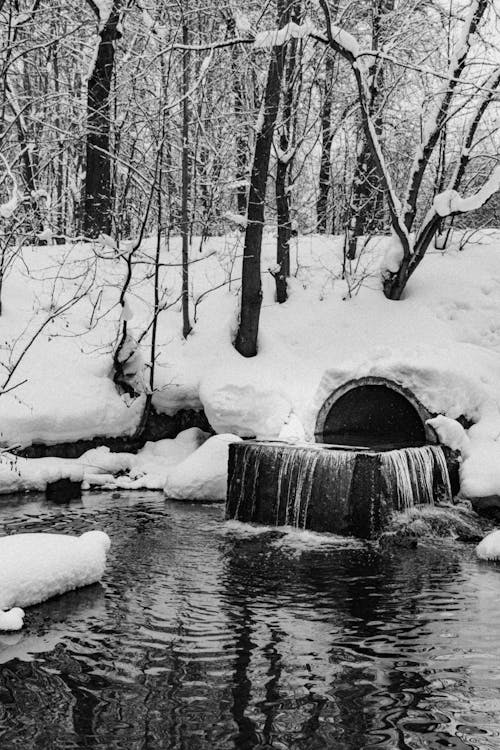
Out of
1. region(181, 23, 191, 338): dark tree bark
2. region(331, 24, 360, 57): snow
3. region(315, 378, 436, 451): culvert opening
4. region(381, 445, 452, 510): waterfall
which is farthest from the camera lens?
region(181, 23, 191, 338): dark tree bark

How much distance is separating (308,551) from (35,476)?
430cm

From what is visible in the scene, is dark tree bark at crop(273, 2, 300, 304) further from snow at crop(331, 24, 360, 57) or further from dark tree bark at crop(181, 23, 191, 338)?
dark tree bark at crop(181, 23, 191, 338)

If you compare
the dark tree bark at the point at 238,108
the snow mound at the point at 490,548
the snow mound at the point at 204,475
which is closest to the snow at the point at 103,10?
the dark tree bark at the point at 238,108

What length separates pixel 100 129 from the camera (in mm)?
15617

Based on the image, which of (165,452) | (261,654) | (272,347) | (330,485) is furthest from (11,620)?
(272,347)

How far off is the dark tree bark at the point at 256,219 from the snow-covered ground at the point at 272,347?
441 millimetres

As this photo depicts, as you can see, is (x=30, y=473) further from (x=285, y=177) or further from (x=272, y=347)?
(x=285, y=177)

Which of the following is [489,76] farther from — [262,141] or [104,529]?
Answer: [104,529]

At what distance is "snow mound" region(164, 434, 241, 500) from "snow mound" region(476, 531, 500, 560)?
3.72 metres

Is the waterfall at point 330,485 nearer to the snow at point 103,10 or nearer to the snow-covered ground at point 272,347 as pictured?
the snow-covered ground at point 272,347

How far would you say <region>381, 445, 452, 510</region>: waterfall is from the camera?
8.90m

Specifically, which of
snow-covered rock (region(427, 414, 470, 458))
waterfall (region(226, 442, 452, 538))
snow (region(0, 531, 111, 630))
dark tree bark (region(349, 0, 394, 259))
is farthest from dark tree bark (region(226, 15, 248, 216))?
snow (region(0, 531, 111, 630))

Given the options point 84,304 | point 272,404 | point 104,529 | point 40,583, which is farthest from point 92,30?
point 40,583

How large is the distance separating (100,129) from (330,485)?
968 centimetres
